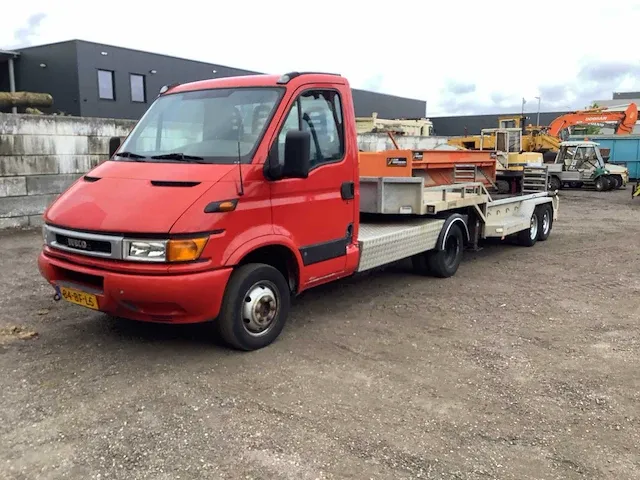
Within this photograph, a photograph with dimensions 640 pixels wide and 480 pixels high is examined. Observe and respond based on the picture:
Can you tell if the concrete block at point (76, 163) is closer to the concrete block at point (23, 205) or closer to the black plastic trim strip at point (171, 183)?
the concrete block at point (23, 205)

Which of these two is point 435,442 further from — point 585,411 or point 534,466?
point 585,411

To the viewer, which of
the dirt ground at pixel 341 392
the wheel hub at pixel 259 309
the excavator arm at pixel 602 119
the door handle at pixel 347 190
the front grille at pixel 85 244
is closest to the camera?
the dirt ground at pixel 341 392

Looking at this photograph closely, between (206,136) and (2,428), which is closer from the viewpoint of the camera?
(2,428)

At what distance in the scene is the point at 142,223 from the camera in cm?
427

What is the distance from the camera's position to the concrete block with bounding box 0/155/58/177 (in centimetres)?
1023

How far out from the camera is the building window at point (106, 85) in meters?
29.4

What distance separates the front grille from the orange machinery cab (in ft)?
12.4

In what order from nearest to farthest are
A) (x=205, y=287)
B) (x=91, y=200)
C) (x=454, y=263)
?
(x=205, y=287) < (x=91, y=200) < (x=454, y=263)

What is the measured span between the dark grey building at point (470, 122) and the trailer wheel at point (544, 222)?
5005 centimetres

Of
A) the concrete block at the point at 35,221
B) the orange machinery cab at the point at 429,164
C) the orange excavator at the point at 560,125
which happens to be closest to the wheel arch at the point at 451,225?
the orange machinery cab at the point at 429,164

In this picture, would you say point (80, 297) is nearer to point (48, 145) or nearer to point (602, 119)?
point (48, 145)

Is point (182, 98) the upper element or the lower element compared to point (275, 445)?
upper

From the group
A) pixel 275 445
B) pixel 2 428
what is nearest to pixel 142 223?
pixel 2 428

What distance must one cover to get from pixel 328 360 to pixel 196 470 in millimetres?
1817
